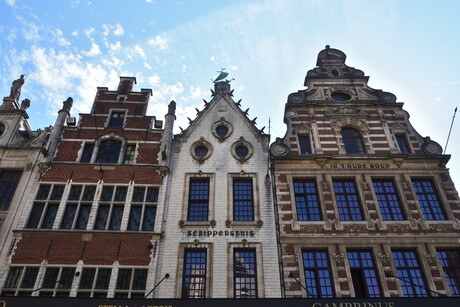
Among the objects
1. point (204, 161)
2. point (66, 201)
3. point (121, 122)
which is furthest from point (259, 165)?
point (66, 201)

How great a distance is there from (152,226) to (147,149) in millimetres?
4490

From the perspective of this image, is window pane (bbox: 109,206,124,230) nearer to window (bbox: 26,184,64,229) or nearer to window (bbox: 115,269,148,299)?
window (bbox: 115,269,148,299)

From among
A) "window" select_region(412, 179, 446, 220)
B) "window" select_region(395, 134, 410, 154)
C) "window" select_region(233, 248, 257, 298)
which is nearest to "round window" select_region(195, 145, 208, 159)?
"window" select_region(233, 248, 257, 298)

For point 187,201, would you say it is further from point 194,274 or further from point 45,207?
point 45,207

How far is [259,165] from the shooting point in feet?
59.5

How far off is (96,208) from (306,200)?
10217 millimetres

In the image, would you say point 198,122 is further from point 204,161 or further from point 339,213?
point 339,213

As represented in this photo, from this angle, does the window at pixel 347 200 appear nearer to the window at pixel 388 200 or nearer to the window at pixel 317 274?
the window at pixel 388 200

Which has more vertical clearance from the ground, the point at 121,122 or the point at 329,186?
the point at 121,122

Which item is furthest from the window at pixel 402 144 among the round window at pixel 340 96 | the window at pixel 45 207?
the window at pixel 45 207

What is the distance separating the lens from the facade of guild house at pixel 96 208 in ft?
47.3

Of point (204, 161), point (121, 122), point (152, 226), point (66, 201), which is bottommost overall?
point (152, 226)

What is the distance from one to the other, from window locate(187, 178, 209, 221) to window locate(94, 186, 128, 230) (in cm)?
329

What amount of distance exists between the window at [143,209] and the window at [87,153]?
3.47 meters
